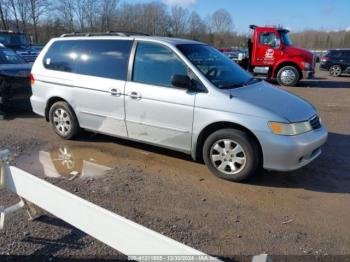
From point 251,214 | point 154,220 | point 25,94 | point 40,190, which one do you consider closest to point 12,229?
point 40,190

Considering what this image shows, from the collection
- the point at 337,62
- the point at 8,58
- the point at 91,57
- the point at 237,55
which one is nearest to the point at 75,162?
the point at 91,57

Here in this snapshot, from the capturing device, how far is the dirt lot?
3188mm

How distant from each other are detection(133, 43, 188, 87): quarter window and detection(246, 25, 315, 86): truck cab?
11.5 meters

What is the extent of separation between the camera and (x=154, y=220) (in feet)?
11.9

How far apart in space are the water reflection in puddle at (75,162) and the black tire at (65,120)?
340mm

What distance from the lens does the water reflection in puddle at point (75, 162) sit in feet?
16.0

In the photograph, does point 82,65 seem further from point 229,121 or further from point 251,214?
point 251,214

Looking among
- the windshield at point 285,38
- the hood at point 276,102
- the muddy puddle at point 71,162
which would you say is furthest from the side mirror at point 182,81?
the windshield at point 285,38

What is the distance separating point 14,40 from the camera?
2116 cm

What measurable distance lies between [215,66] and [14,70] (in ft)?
18.0

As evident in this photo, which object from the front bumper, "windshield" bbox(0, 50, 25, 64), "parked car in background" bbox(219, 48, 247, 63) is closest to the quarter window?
the front bumper

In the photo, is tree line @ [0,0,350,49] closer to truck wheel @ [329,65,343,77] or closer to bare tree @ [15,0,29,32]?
bare tree @ [15,0,29,32]

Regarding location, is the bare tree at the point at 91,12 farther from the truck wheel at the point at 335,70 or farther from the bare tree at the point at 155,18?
the truck wheel at the point at 335,70

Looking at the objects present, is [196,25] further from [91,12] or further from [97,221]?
[97,221]
